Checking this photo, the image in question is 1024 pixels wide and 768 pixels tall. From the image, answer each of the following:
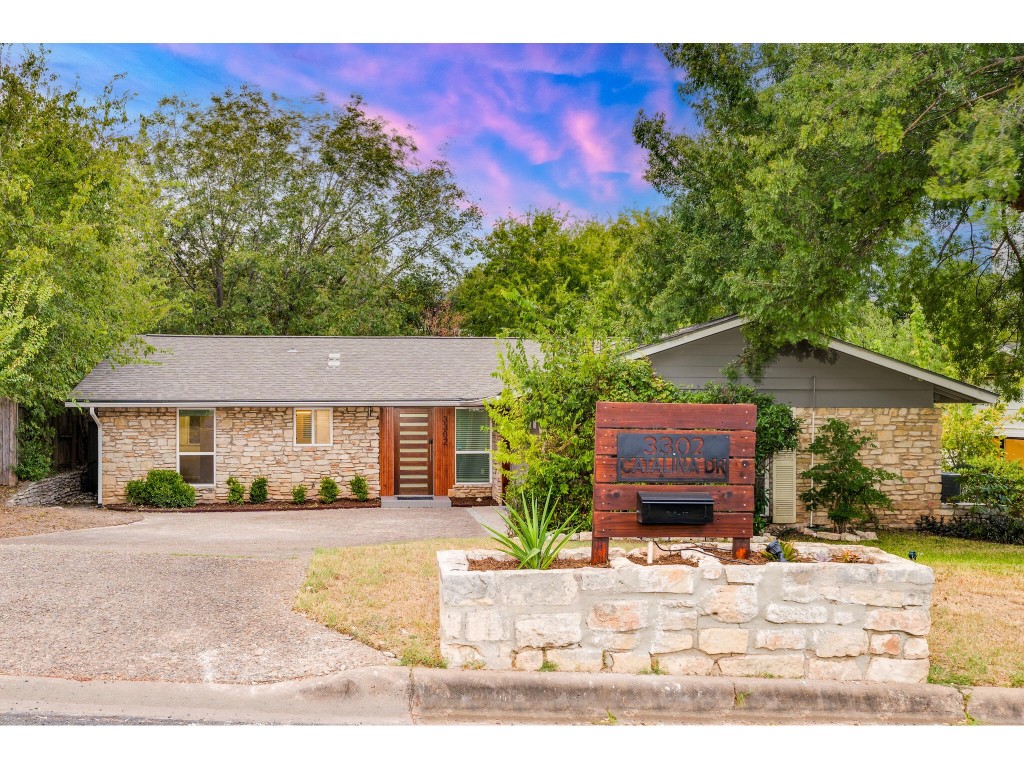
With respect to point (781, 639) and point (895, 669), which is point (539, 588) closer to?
point (781, 639)

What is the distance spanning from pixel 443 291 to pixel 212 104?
9.29m

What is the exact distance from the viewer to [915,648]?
490cm

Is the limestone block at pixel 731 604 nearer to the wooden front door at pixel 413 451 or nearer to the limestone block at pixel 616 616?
the limestone block at pixel 616 616

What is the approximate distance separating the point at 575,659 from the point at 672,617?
0.64 m

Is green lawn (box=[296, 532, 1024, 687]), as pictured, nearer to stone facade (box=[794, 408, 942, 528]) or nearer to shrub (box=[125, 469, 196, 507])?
stone facade (box=[794, 408, 942, 528])

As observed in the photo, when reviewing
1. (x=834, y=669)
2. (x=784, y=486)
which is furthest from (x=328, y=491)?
(x=834, y=669)

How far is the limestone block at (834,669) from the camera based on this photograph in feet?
16.1

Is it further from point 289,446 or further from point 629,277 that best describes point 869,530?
point 289,446

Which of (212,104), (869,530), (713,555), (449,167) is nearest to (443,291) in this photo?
(449,167)

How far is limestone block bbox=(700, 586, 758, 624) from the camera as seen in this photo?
16.1ft

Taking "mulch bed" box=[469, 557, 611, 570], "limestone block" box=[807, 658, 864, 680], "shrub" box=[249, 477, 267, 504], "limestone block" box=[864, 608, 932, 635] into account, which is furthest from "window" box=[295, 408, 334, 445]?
"limestone block" box=[864, 608, 932, 635]

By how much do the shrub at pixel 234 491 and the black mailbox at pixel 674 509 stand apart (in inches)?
455

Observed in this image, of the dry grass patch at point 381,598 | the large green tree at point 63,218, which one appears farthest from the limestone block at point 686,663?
the large green tree at point 63,218

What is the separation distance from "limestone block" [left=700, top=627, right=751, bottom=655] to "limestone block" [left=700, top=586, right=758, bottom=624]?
8 cm
